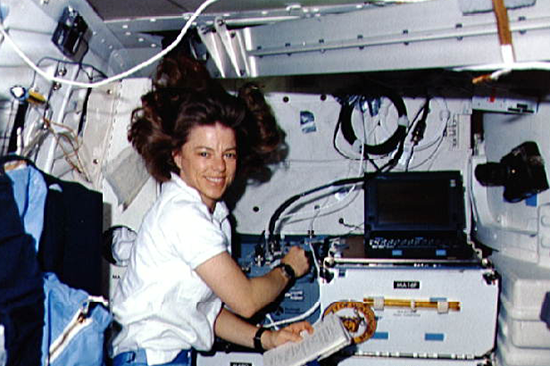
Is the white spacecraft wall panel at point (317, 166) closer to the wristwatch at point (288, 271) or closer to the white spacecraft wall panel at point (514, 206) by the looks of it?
the white spacecraft wall panel at point (514, 206)

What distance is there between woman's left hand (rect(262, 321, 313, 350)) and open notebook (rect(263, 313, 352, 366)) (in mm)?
23

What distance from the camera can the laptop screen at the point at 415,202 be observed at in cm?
221

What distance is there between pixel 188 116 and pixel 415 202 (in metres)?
1.03

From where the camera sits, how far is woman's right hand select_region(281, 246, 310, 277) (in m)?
2.16

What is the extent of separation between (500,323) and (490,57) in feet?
3.62

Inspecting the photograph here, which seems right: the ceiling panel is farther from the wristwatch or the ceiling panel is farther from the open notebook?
the open notebook

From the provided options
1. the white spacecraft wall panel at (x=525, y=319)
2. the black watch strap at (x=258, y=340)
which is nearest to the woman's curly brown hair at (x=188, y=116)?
the black watch strap at (x=258, y=340)

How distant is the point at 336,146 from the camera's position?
265 cm

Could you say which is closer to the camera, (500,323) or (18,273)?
(18,273)

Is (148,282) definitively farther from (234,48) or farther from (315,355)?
(234,48)

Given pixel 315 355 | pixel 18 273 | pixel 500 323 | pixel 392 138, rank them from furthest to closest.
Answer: pixel 392 138 → pixel 500 323 → pixel 315 355 → pixel 18 273

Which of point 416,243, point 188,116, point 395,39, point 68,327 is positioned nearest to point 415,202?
point 416,243

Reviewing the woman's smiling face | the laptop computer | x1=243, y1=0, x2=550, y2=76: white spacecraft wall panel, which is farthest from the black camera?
the woman's smiling face

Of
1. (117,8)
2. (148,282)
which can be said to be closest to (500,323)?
(148,282)
